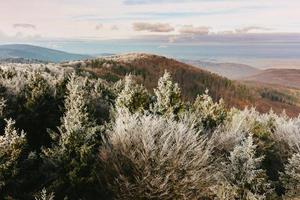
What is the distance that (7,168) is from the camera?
20.0 metres

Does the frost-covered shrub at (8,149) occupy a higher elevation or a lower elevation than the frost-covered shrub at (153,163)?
higher

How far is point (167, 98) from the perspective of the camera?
36.3 meters

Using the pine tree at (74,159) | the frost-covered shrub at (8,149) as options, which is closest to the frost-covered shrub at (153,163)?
the pine tree at (74,159)

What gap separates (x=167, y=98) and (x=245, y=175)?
353 inches

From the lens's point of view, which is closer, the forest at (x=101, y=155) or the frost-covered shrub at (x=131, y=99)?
the forest at (x=101, y=155)

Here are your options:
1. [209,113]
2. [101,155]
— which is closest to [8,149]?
[101,155]

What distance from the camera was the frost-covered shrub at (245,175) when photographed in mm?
35094

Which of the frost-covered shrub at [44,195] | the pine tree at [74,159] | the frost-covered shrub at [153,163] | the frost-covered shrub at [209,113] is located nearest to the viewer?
the frost-covered shrub at [44,195]

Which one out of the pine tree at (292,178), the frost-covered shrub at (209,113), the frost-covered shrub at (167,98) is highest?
the frost-covered shrub at (167,98)

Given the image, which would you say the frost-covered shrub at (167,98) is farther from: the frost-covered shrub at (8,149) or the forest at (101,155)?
the frost-covered shrub at (8,149)

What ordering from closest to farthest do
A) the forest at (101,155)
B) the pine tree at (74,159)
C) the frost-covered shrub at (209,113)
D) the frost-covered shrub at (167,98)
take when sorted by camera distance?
the forest at (101,155) < the pine tree at (74,159) < the frost-covered shrub at (167,98) < the frost-covered shrub at (209,113)

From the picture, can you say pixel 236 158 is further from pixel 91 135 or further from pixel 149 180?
pixel 91 135

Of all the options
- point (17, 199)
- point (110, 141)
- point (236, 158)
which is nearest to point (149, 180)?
point (110, 141)

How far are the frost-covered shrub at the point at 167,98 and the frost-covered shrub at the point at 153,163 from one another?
833 cm
